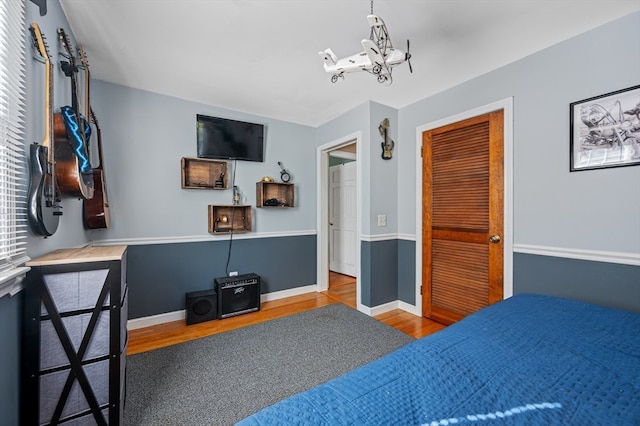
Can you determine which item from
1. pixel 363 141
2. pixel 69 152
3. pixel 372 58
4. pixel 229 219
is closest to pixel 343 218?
pixel 363 141

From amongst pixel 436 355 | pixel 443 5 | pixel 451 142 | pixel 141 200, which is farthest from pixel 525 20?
pixel 141 200

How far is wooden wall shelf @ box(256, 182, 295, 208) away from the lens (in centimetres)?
340

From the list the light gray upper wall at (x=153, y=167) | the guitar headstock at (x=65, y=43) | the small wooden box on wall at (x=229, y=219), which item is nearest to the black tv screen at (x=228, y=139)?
the light gray upper wall at (x=153, y=167)

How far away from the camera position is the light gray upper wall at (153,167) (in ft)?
8.56

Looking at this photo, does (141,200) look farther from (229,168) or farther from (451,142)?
(451,142)

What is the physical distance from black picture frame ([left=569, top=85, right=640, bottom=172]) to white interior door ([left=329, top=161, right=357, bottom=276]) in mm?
2971

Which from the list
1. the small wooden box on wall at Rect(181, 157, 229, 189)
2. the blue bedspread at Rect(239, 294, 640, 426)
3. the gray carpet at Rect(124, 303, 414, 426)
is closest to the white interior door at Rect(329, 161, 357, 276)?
the gray carpet at Rect(124, 303, 414, 426)

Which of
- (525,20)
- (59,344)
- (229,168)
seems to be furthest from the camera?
(229,168)

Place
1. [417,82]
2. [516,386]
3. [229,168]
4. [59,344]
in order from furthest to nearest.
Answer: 1. [229,168]
2. [417,82]
3. [59,344]
4. [516,386]

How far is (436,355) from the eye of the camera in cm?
93

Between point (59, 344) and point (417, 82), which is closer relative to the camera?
point (59, 344)

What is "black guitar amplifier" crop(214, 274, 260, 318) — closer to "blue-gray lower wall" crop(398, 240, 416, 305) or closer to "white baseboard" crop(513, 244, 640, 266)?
"blue-gray lower wall" crop(398, 240, 416, 305)

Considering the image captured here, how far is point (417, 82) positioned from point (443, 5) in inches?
39.0

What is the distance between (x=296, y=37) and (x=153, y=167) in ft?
6.60
